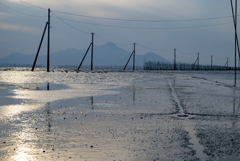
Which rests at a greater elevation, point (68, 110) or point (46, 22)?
point (46, 22)

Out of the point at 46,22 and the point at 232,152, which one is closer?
the point at 232,152

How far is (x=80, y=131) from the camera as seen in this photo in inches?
217

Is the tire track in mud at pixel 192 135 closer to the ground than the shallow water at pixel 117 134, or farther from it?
closer to the ground

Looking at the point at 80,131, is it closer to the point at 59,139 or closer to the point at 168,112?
the point at 59,139

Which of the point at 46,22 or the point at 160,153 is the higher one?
the point at 46,22

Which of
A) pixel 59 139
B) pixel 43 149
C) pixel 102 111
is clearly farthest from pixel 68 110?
pixel 43 149

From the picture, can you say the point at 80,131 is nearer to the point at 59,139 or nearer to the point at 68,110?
the point at 59,139

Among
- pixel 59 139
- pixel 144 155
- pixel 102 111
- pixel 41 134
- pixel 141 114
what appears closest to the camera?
pixel 144 155

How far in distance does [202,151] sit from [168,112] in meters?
3.96

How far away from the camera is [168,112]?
8.16 metres

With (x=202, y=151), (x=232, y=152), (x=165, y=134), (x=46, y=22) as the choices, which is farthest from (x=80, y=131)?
(x=46, y=22)

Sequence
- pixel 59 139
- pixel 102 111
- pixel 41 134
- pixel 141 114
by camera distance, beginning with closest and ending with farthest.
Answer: pixel 59 139
pixel 41 134
pixel 141 114
pixel 102 111

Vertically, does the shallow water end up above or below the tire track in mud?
above

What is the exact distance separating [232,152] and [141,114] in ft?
12.2
